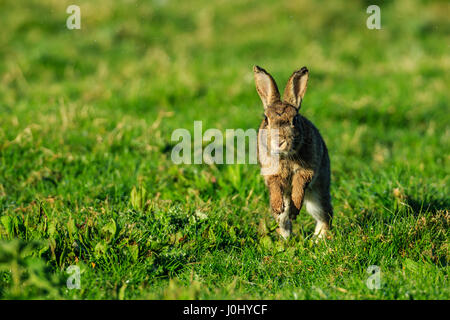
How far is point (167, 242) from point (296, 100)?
5.58 feet

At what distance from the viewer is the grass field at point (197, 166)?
4.00 m

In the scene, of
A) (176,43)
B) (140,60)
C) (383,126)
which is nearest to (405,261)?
(383,126)

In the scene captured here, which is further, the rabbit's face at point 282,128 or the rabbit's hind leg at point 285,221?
the rabbit's hind leg at point 285,221

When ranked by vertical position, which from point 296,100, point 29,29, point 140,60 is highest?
point 29,29

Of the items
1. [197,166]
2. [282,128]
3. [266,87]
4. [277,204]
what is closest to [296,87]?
[266,87]

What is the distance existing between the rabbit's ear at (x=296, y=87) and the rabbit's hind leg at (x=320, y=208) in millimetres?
898

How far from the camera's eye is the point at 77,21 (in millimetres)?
12164

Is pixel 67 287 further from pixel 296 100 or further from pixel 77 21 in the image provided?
pixel 77 21
